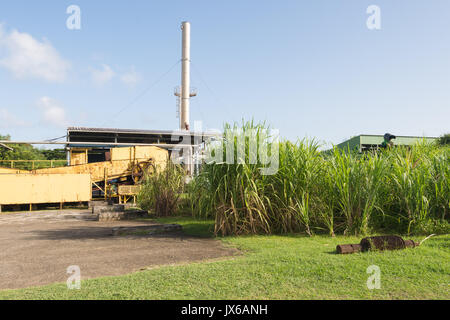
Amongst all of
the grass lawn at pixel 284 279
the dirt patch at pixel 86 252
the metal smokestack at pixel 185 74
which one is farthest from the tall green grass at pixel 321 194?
the metal smokestack at pixel 185 74

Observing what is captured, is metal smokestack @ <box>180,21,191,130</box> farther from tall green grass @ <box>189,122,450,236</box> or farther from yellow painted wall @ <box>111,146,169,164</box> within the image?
tall green grass @ <box>189,122,450,236</box>

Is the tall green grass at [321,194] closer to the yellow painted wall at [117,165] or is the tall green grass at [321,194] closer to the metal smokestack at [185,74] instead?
the yellow painted wall at [117,165]

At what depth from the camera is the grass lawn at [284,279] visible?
3.07 meters

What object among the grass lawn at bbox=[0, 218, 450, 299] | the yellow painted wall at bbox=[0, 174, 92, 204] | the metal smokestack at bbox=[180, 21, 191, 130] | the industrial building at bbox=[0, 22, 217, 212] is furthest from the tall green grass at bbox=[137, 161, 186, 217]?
the metal smokestack at bbox=[180, 21, 191, 130]

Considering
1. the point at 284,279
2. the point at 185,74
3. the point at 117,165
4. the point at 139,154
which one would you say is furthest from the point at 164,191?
the point at 185,74

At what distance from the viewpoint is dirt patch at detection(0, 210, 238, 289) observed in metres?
4.16

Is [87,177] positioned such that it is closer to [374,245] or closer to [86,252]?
[86,252]

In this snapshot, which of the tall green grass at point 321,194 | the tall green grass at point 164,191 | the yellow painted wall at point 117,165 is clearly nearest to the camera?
the tall green grass at point 321,194

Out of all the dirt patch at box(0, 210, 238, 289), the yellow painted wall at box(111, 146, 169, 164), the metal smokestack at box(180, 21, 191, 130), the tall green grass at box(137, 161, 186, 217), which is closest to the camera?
the dirt patch at box(0, 210, 238, 289)

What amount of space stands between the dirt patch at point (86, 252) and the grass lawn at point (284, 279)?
55 centimetres

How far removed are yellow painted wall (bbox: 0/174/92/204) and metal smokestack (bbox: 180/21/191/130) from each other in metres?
15.4

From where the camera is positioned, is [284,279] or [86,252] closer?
[284,279]

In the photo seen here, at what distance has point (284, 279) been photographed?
3.48 meters

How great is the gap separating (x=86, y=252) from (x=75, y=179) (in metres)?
9.87
